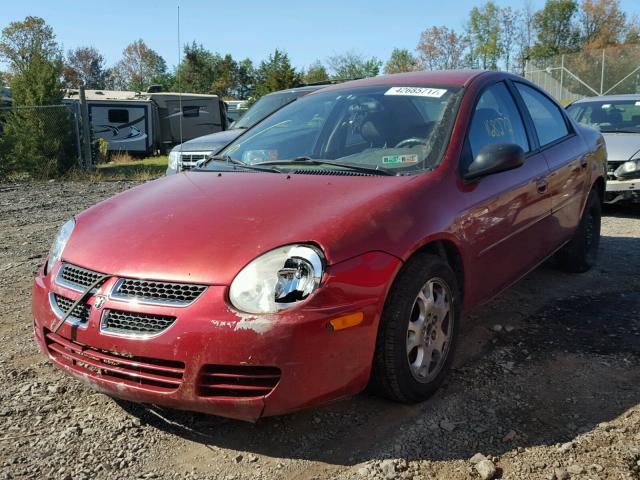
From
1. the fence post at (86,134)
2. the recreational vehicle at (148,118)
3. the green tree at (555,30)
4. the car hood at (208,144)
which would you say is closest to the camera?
the car hood at (208,144)

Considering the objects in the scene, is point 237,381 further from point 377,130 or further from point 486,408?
point 377,130

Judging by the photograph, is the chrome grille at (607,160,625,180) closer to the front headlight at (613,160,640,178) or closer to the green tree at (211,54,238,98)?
the front headlight at (613,160,640,178)

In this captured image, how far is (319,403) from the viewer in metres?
2.51

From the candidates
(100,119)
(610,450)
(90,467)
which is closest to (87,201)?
(90,467)

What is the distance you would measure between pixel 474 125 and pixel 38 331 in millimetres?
2572

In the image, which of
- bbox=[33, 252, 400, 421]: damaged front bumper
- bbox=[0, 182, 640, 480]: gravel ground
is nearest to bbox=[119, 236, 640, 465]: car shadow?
bbox=[0, 182, 640, 480]: gravel ground

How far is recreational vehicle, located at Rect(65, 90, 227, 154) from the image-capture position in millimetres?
22719

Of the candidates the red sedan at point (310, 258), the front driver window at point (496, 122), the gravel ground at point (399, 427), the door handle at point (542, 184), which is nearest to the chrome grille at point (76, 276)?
the red sedan at point (310, 258)

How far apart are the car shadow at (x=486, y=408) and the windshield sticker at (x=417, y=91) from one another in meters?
1.51

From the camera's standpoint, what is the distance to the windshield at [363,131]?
3.38 metres

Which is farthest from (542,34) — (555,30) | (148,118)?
(148,118)

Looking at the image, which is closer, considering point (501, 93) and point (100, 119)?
point (501, 93)

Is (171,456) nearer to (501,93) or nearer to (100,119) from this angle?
(501,93)

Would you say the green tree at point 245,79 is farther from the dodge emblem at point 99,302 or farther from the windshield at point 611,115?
the dodge emblem at point 99,302
